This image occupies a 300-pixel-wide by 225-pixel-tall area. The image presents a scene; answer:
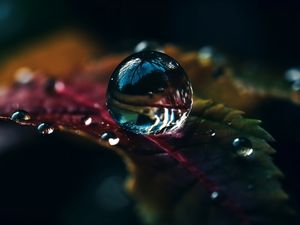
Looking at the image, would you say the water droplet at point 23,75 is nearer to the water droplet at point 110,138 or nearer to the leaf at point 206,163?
the leaf at point 206,163

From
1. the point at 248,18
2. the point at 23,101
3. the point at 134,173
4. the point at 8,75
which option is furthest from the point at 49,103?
the point at 248,18

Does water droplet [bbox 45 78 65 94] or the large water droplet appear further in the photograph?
water droplet [bbox 45 78 65 94]

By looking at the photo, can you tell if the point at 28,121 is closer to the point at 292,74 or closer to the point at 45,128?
the point at 45,128

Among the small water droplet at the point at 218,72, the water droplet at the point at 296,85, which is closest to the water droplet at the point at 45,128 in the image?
the small water droplet at the point at 218,72

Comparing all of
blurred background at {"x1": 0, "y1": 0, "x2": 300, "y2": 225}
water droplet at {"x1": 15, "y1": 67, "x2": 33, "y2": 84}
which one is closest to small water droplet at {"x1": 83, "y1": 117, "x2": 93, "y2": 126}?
blurred background at {"x1": 0, "y1": 0, "x2": 300, "y2": 225}

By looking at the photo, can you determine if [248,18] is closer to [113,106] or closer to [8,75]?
[8,75]

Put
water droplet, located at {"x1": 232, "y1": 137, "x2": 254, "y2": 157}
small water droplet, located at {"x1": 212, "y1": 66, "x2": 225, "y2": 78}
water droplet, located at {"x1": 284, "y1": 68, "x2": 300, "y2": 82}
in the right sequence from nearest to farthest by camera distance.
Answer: water droplet, located at {"x1": 232, "y1": 137, "x2": 254, "y2": 157} < small water droplet, located at {"x1": 212, "y1": 66, "x2": 225, "y2": 78} < water droplet, located at {"x1": 284, "y1": 68, "x2": 300, "y2": 82}

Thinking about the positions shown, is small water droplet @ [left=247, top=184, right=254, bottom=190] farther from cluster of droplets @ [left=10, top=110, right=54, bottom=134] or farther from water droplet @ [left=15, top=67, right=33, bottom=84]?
water droplet @ [left=15, top=67, right=33, bottom=84]
